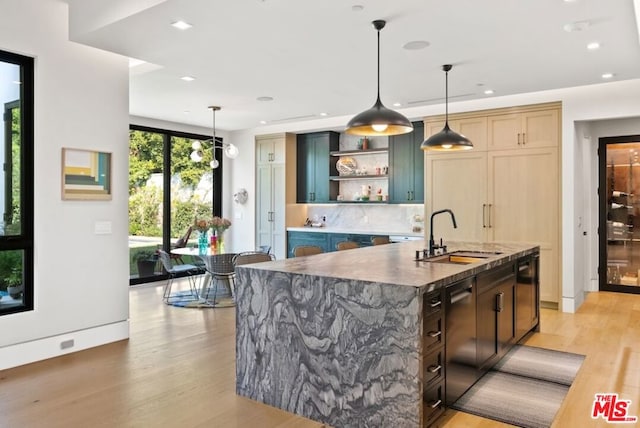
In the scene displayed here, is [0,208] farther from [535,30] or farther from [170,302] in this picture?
[535,30]

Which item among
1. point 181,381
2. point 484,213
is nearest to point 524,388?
point 181,381

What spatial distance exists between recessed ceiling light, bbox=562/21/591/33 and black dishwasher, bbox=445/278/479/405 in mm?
2119

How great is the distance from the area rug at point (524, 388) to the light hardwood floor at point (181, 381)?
9cm

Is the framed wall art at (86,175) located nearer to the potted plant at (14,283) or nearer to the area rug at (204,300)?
the potted plant at (14,283)

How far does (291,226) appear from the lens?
8797 mm

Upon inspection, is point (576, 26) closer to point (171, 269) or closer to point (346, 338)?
point (346, 338)

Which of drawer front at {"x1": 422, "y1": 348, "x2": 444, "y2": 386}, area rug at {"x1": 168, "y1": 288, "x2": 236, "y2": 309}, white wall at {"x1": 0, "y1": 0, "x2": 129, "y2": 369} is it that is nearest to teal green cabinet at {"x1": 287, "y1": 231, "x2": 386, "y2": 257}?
area rug at {"x1": 168, "y1": 288, "x2": 236, "y2": 309}

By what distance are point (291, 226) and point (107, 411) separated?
5.92 metres

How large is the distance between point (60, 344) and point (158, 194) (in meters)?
4.34

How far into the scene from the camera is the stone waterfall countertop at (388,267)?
9.09ft

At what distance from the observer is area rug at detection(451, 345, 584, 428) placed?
9.92ft

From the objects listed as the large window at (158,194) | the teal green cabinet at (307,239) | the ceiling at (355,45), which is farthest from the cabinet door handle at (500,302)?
the large window at (158,194)

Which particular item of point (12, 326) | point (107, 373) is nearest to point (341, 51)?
point (107, 373)

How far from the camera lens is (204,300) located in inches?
255
